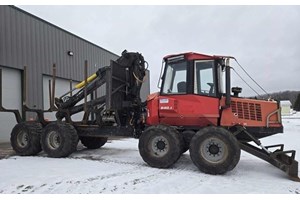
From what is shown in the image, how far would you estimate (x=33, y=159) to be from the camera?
946 centimetres

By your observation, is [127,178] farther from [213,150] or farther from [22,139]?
[22,139]

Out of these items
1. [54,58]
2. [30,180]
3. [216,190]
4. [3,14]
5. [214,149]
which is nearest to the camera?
[216,190]

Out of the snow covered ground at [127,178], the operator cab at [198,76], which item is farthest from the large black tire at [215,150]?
the operator cab at [198,76]

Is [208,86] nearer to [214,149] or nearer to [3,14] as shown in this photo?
[214,149]

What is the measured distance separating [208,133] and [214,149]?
0.40 meters

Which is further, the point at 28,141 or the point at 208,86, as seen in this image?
the point at 28,141

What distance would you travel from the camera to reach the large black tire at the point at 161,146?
7.88 m

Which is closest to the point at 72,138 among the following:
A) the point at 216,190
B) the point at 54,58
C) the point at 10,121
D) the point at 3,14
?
the point at 216,190

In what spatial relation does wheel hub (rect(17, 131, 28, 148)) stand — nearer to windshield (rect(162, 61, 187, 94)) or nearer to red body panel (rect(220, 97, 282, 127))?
windshield (rect(162, 61, 187, 94))

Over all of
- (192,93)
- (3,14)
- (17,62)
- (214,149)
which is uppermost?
(3,14)

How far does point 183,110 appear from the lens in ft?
26.6

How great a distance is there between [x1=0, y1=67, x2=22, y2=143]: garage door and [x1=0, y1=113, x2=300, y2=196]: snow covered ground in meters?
6.02

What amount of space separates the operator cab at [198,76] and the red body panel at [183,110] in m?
0.17

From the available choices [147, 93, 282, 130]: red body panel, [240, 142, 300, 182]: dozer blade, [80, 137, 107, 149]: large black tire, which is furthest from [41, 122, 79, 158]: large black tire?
[240, 142, 300, 182]: dozer blade
